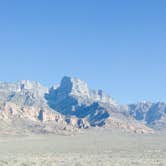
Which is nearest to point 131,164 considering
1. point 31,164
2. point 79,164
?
point 79,164

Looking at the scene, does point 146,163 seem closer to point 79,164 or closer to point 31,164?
point 79,164

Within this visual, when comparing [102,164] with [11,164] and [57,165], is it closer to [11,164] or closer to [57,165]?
[57,165]

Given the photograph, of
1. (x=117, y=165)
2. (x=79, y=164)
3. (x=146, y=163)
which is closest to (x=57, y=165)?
(x=79, y=164)

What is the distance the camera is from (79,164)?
5706 centimetres

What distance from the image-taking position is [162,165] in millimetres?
54969

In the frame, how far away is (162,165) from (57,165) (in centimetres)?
1145

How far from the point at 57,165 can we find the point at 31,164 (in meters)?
2.91

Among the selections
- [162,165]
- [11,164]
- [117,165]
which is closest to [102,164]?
[117,165]

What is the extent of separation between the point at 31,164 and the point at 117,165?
9.48 m

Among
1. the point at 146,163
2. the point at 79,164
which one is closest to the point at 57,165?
the point at 79,164

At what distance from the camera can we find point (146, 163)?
58156mm

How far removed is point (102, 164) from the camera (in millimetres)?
56656

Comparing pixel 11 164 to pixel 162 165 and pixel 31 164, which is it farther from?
pixel 162 165

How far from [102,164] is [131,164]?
3.31 metres
